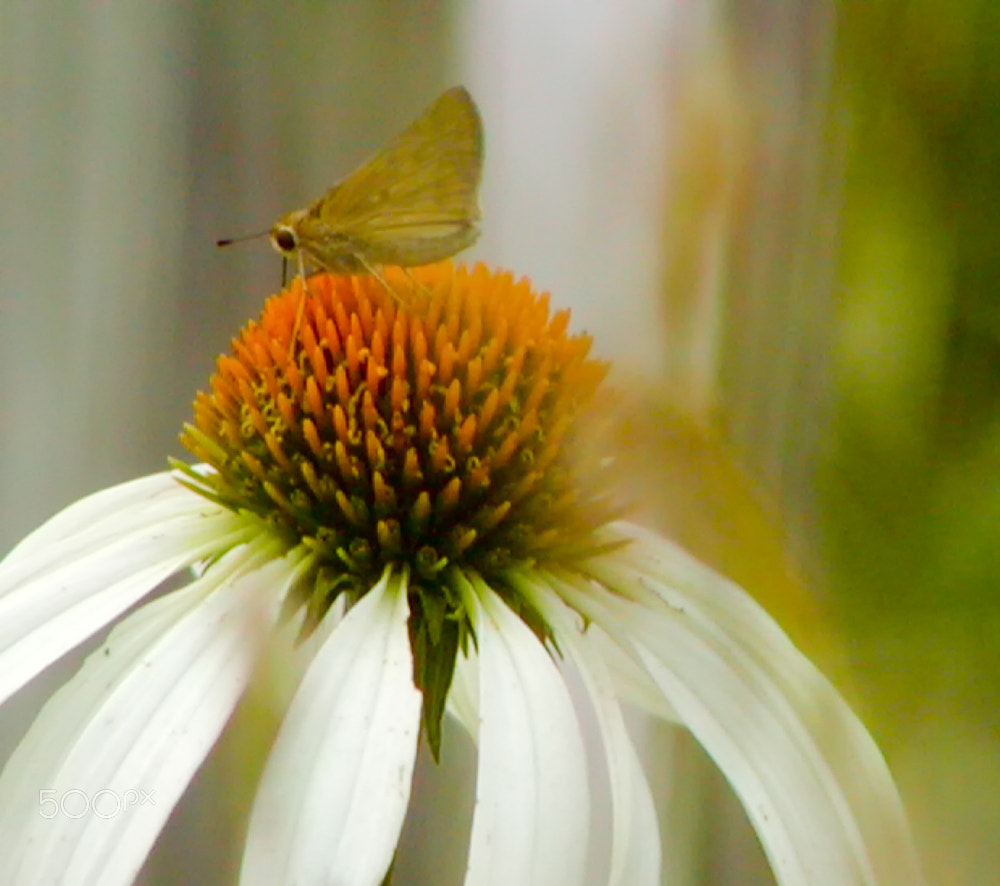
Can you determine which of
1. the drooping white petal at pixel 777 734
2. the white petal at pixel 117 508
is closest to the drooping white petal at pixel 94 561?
the white petal at pixel 117 508

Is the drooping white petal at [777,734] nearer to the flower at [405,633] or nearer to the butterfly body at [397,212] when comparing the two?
the flower at [405,633]

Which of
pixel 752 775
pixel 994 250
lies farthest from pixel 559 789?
pixel 994 250

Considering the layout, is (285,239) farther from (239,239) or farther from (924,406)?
(924,406)

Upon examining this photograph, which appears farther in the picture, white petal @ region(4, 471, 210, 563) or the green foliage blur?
white petal @ region(4, 471, 210, 563)

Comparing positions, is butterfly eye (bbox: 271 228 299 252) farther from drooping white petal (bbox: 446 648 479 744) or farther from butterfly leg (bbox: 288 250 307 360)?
drooping white petal (bbox: 446 648 479 744)

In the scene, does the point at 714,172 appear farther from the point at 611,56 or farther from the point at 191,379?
the point at 191,379

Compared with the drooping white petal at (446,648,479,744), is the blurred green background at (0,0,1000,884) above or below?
above

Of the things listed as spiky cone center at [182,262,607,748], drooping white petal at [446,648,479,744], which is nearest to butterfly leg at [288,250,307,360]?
spiky cone center at [182,262,607,748]
